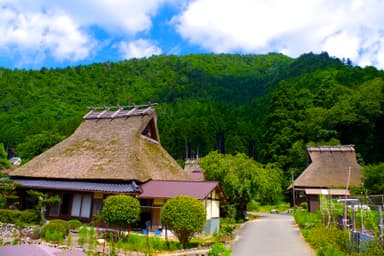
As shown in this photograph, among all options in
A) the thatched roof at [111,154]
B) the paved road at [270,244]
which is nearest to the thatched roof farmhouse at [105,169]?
the thatched roof at [111,154]

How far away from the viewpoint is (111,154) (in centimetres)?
2072

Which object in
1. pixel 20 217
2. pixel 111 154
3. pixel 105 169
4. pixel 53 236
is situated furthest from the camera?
pixel 111 154

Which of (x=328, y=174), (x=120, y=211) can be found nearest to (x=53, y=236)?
(x=120, y=211)

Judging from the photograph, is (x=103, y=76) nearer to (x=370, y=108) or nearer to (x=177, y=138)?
(x=177, y=138)

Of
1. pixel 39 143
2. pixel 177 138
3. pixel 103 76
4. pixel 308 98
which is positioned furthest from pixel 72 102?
pixel 308 98

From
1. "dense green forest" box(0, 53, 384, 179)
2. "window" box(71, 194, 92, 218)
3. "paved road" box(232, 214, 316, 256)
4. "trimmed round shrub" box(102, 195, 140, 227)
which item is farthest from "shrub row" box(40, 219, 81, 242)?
"dense green forest" box(0, 53, 384, 179)

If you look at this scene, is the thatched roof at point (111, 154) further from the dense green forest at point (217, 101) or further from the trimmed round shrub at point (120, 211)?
the dense green forest at point (217, 101)

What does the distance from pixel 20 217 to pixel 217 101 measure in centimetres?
6559

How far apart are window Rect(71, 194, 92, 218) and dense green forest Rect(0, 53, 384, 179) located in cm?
1647

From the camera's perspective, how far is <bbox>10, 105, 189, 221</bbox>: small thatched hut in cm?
1888

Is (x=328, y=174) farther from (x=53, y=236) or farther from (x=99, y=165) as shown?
(x=53, y=236)

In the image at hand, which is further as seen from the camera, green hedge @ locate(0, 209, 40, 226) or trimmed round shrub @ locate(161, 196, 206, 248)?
green hedge @ locate(0, 209, 40, 226)

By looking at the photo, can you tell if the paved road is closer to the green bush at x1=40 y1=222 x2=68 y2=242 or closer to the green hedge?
the green bush at x1=40 y1=222 x2=68 y2=242

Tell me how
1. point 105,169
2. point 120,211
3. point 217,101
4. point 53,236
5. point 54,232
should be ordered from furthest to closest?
point 217,101
point 105,169
point 120,211
point 54,232
point 53,236
